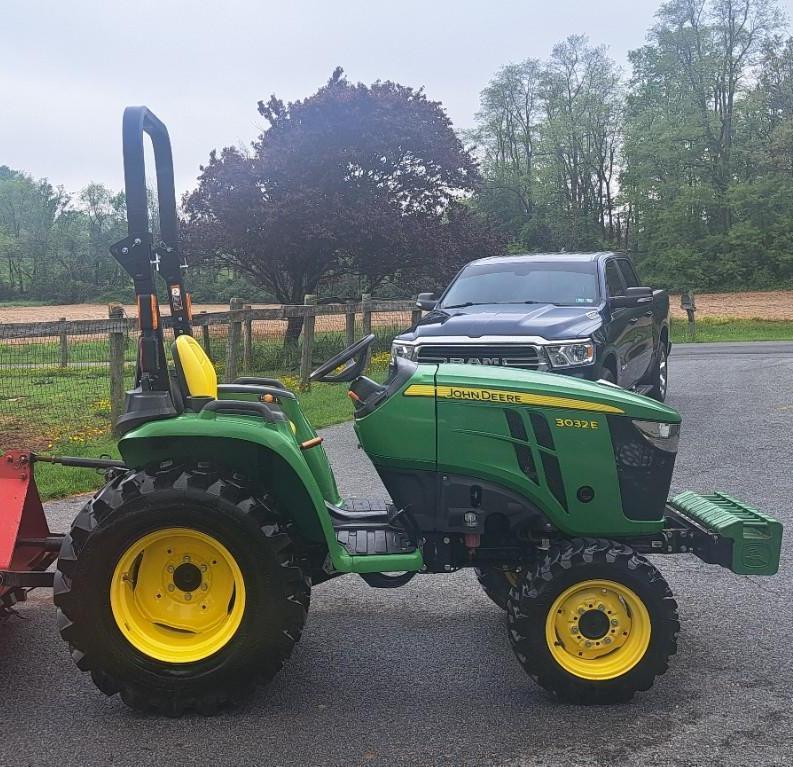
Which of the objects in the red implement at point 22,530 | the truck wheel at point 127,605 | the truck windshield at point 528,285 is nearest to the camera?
the truck wheel at point 127,605

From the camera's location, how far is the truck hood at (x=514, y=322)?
7.66m

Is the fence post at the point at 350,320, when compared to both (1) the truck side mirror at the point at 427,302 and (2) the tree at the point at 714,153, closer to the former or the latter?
(1) the truck side mirror at the point at 427,302

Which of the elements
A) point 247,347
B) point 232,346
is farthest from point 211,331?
point 247,347

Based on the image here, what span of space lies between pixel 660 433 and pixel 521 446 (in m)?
0.56

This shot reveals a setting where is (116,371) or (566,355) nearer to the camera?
(566,355)

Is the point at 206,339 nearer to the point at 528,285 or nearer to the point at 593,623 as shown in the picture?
the point at 528,285

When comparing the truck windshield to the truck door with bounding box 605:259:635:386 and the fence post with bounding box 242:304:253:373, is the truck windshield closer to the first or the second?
the truck door with bounding box 605:259:635:386

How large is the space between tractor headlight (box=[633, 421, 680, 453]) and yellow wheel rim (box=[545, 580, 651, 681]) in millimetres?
575

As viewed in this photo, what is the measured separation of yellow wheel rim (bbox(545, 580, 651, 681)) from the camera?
3195mm

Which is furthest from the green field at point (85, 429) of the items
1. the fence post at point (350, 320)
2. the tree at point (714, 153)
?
the tree at point (714, 153)

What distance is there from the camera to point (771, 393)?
37.5 feet

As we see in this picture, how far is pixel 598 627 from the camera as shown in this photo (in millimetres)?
3219

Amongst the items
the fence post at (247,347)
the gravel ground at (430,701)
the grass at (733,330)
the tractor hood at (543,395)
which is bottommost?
the gravel ground at (430,701)

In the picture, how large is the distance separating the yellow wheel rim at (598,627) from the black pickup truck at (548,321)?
4365 mm
